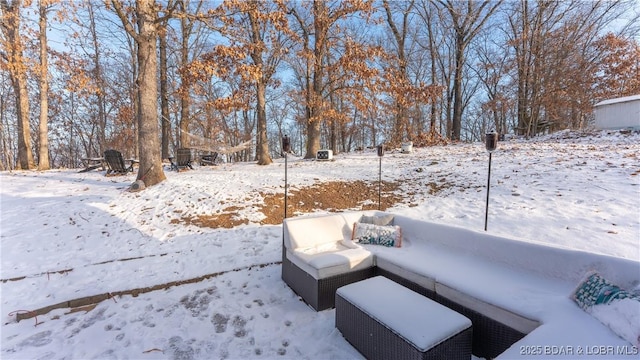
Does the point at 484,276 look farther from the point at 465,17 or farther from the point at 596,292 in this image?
the point at 465,17

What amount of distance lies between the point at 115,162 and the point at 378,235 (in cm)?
798

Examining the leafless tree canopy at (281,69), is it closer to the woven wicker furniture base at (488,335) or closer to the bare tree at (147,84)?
the bare tree at (147,84)

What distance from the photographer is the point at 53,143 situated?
20.7 metres

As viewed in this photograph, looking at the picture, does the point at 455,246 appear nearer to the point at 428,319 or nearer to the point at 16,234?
the point at 428,319

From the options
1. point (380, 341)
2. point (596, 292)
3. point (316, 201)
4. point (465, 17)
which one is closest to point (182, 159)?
point (316, 201)

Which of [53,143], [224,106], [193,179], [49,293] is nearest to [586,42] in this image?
[224,106]

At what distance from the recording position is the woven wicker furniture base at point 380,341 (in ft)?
5.19

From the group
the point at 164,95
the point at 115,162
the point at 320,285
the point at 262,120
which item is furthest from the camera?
the point at 164,95

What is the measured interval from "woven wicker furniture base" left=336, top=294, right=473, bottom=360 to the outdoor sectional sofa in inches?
11.1

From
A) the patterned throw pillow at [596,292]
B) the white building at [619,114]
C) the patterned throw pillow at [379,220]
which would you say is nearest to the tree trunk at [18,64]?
the patterned throw pillow at [379,220]

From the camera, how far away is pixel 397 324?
170 cm

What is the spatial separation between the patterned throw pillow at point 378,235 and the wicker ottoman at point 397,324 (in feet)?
3.10

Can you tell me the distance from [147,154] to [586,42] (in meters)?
19.7

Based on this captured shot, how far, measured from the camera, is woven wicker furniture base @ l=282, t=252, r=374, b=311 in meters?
2.50
